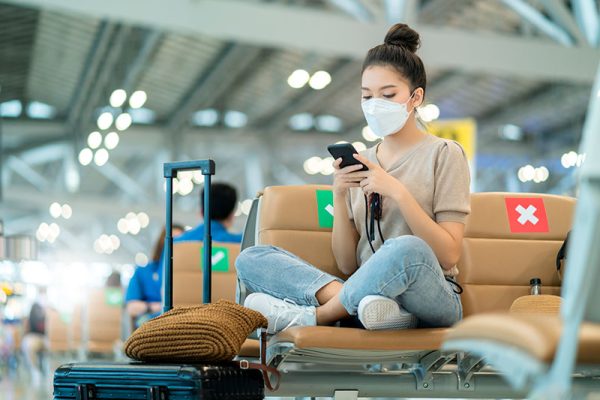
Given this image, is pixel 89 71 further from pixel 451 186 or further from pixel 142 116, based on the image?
pixel 451 186

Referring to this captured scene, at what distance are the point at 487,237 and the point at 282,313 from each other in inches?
47.0

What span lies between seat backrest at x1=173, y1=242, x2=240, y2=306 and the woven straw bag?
88.0 inches

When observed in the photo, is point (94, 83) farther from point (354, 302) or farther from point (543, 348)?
point (543, 348)

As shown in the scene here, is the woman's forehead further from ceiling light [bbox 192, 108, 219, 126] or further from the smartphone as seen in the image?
ceiling light [bbox 192, 108, 219, 126]

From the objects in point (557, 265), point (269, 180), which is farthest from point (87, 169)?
point (557, 265)

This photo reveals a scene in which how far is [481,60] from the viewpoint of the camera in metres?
10.1

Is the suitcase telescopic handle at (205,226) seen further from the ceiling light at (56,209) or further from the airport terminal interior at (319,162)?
the ceiling light at (56,209)

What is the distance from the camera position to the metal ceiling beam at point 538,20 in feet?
33.5

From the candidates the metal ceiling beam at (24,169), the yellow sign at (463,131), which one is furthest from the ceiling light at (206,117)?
the yellow sign at (463,131)

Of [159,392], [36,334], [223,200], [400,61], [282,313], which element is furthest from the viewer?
[36,334]

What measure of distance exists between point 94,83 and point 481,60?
10369 millimetres

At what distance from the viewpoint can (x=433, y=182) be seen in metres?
3.53

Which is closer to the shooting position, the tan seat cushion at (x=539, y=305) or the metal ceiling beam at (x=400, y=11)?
the tan seat cushion at (x=539, y=305)

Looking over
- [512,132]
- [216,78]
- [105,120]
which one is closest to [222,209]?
[105,120]
